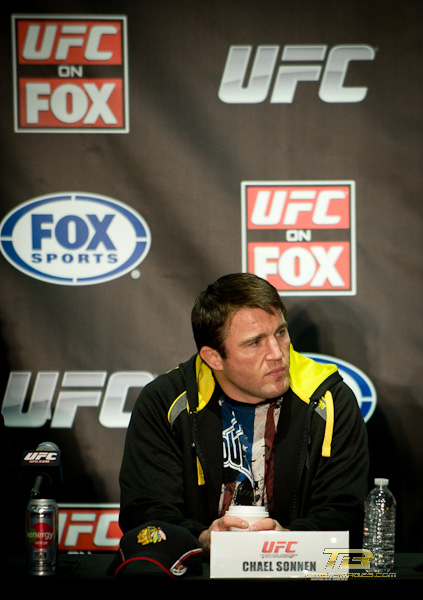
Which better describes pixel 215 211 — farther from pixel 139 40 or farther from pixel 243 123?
pixel 139 40

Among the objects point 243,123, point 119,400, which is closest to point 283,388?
point 119,400

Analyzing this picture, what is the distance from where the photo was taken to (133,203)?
2742 mm

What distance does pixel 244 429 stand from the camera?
2.05 m

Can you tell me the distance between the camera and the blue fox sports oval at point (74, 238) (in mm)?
2740

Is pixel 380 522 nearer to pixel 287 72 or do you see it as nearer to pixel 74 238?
pixel 74 238

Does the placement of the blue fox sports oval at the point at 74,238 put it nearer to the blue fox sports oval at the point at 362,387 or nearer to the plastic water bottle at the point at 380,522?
the blue fox sports oval at the point at 362,387

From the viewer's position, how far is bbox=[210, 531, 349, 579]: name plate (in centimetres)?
139

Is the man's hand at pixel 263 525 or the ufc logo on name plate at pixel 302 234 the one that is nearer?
the man's hand at pixel 263 525

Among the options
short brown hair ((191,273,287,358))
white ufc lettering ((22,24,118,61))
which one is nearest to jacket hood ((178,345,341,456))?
short brown hair ((191,273,287,358))

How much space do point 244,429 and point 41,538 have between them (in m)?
0.74

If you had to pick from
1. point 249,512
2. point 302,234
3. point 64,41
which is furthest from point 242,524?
point 64,41

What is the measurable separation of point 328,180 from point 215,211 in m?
0.44

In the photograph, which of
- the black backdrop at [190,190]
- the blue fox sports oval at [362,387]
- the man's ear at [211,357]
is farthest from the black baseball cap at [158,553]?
the blue fox sports oval at [362,387]

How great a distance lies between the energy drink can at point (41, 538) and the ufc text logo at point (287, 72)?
5.80 feet
